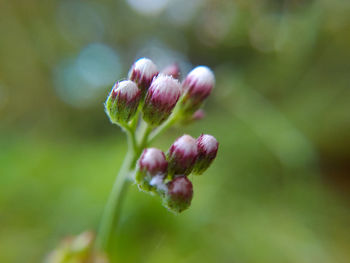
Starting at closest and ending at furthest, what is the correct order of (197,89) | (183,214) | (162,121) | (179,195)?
(179,195) < (162,121) < (197,89) < (183,214)

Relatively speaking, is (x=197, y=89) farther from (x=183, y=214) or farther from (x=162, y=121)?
(x=183, y=214)

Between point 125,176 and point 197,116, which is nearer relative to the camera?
point 125,176

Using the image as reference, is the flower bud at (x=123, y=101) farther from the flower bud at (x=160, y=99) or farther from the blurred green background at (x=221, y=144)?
the blurred green background at (x=221, y=144)

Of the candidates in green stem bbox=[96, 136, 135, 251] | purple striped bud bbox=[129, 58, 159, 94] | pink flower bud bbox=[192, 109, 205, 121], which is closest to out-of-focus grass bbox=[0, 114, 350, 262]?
green stem bbox=[96, 136, 135, 251]

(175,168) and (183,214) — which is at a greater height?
(183,214)

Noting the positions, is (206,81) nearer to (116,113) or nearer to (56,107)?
(116,113)

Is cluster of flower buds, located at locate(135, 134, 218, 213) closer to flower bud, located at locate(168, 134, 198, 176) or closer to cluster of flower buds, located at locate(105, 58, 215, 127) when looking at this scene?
flower bud, located at locate(168, 134, 198, 176)

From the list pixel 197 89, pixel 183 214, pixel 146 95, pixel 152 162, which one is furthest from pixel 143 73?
pixel 183 214

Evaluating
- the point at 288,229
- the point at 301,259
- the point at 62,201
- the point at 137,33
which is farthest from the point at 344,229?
the point at 137,33
